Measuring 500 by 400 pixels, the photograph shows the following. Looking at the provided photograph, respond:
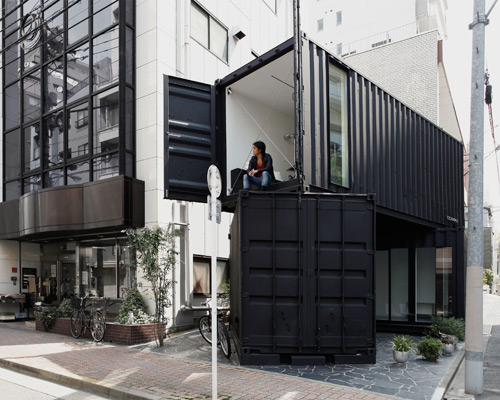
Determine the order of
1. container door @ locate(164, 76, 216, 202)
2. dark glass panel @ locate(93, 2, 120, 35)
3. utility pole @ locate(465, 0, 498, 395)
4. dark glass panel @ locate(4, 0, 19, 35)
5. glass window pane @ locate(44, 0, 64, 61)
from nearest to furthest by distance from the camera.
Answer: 1. utility pole @ locate(465, 0, 498, 395)
2. container door @ locate(164, 76, 216, 202)
3. dark glass panel @ locate(93, 2, 120, 35)
4. glass window pane @ locate(44, 0, 64, 61)
5. dark glass panel @ locate(4, 0, 19, 35)

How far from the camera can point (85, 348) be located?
1047 centimetres

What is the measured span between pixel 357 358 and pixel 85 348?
610 cm

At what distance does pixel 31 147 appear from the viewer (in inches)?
610

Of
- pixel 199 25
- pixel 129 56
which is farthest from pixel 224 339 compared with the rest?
pixel 199 25

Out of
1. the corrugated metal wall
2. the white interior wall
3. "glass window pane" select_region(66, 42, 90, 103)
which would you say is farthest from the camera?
"glass window pane" select_region(66, 42, 90, 103)

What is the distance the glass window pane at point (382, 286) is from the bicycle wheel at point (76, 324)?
28.6ft

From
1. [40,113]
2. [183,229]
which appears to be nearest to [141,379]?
[183,229]

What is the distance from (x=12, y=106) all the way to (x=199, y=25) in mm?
7535

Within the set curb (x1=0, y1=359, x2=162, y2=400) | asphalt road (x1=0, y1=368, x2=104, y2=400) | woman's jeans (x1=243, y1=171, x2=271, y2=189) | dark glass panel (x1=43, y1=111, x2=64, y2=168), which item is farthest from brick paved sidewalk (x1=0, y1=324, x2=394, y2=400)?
dark glass panel (x1=43, y1=111, x2=64, y2=168)

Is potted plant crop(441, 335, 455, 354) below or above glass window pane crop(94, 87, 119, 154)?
below

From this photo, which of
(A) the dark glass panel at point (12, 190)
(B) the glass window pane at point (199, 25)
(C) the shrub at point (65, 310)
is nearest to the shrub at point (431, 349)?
(C) the shrub at point (65, 310)

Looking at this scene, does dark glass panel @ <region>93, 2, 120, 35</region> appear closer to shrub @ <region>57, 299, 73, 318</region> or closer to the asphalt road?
shrub @ <region>57, 299, 73, 318</region>

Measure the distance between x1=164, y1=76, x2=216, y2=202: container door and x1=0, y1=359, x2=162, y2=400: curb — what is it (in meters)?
4.14

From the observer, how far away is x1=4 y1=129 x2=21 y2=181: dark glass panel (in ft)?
52.6
